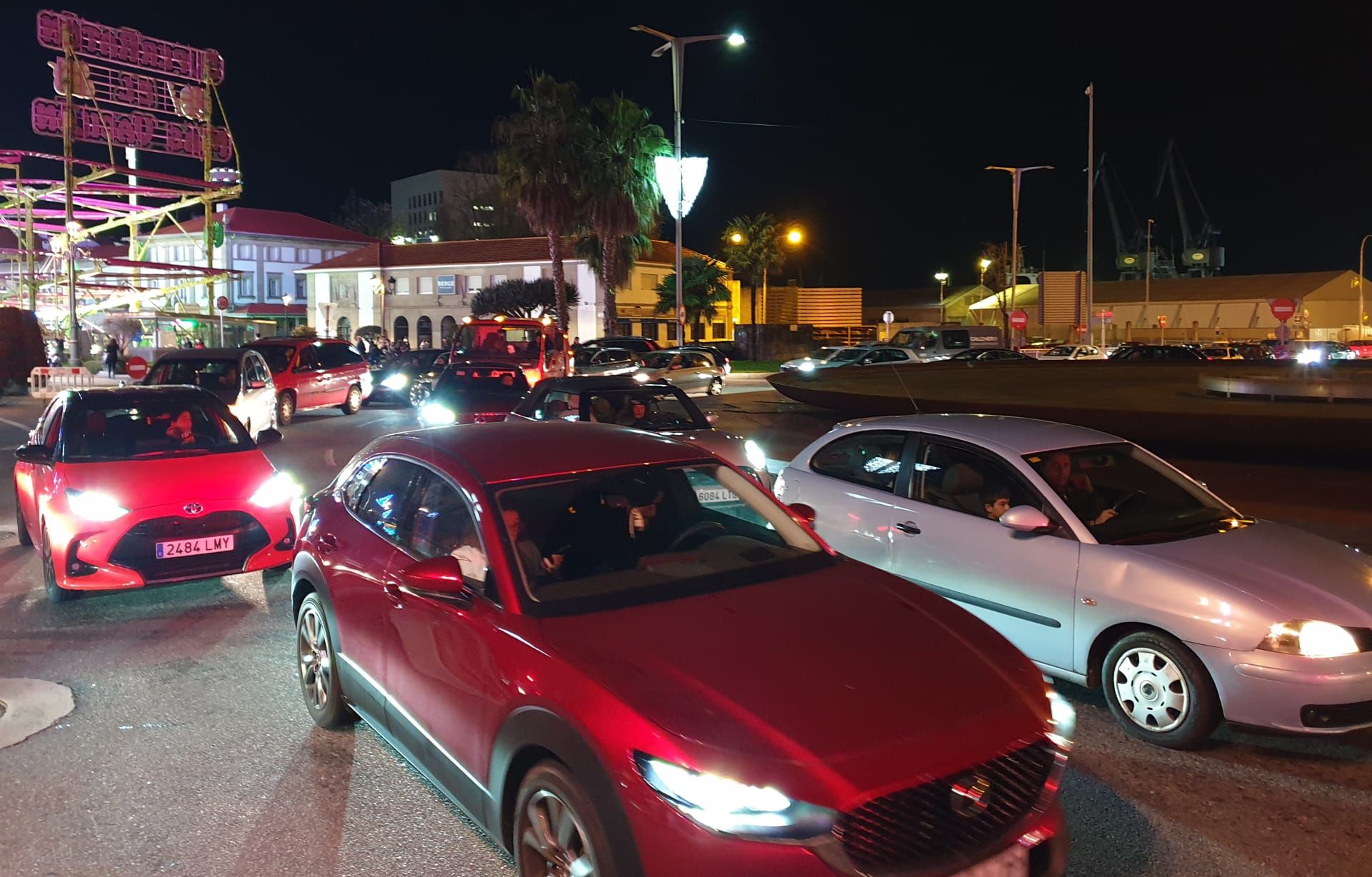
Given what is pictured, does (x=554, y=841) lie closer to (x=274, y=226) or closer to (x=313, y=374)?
(x=313, y=374)

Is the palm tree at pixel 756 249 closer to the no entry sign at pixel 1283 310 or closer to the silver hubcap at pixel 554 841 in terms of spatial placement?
the no entry sign at pixel 1283 310

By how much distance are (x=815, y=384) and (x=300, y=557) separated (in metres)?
18.9

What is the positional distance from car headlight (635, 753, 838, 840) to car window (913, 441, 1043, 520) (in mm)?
3489

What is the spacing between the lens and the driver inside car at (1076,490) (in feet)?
19.1

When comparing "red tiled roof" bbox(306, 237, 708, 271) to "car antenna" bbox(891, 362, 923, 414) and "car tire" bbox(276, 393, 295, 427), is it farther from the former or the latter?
"car antenna" bbox(891, 362, 923, 414)

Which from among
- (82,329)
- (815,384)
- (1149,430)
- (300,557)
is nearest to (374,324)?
(82,329)

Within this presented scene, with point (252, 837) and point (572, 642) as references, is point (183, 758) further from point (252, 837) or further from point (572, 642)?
point (572, 642)

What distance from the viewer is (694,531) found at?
14.8 feet

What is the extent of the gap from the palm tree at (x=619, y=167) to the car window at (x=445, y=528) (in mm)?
38426

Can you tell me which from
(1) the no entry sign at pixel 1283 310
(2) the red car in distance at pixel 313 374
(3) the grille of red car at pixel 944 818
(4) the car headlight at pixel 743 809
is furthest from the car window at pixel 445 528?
(1) the no entry sign at pixel 1283 310

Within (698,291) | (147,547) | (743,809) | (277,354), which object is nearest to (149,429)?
(147,547)

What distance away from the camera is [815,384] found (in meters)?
23.8

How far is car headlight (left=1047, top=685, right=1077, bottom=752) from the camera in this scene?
3.34m

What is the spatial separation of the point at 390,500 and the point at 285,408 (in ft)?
61.4
